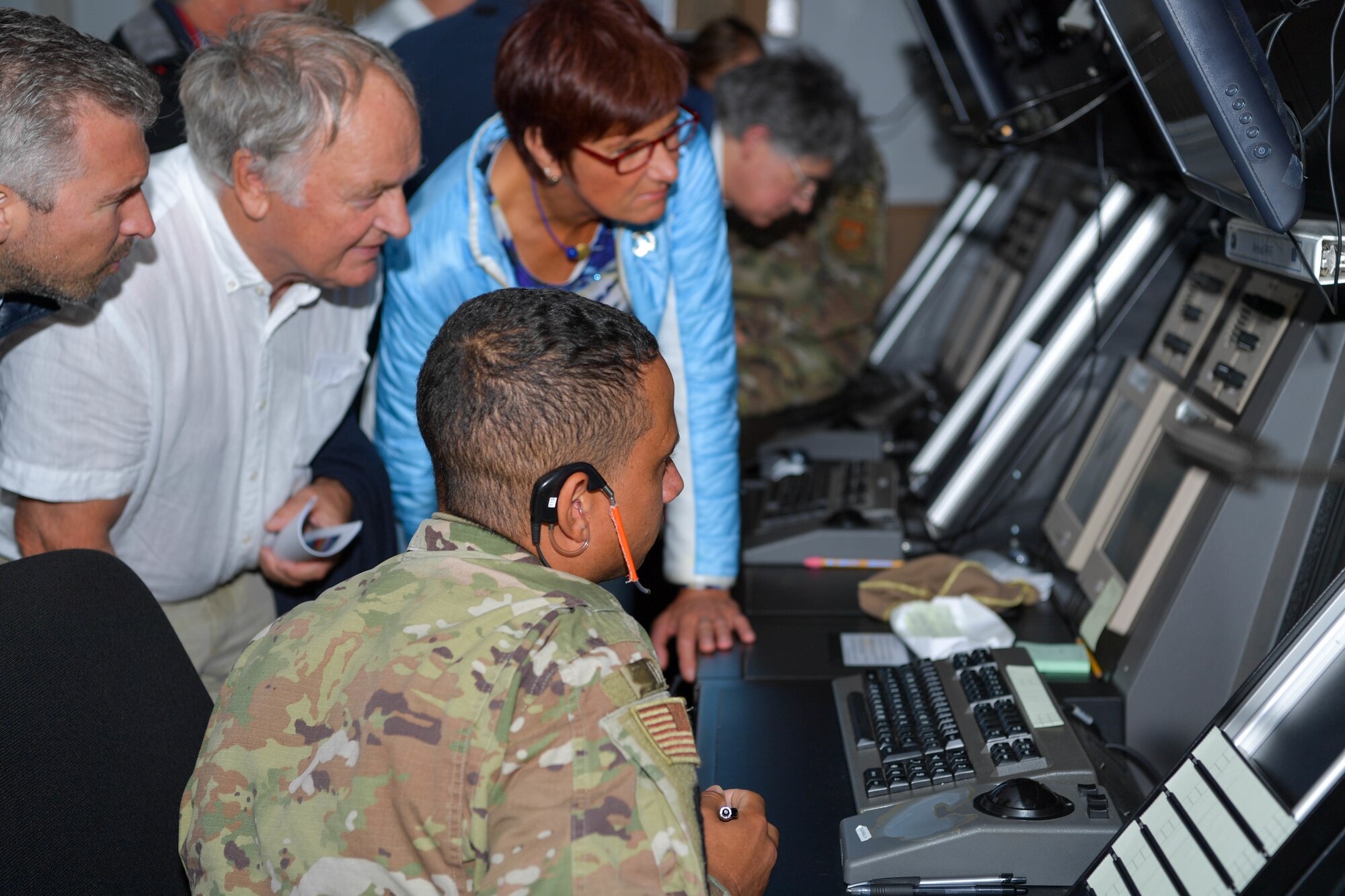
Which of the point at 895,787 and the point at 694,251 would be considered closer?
the point at 895,787

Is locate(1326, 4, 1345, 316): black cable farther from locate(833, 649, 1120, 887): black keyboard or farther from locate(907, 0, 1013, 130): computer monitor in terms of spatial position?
locate(907, 0, 1013, 130): computer monitor

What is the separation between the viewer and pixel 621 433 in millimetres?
890

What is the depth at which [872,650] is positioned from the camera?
57.7 inches

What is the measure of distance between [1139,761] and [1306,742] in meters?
0.50

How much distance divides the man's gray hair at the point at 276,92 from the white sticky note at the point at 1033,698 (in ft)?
3.12

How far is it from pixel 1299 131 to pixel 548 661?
2.74 feet

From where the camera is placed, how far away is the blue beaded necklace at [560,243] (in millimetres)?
1633

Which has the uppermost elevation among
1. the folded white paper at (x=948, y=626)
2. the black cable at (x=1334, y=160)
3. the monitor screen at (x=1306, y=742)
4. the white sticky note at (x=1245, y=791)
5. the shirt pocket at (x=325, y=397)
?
the black cable at (x=1334, y=160)

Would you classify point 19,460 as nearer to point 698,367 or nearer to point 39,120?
point 39,120

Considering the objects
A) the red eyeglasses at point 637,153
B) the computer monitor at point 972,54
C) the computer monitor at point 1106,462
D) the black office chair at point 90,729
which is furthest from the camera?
the computer monitor at point 972,54

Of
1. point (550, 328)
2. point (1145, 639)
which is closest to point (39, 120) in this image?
point (550, 328)

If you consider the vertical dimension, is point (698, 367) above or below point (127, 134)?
below

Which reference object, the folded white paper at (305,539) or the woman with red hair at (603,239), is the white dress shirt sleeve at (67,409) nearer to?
the folded white paper at (305,539)

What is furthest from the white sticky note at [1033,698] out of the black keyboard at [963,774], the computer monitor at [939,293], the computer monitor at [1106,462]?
the computer monitor at [939,293]
